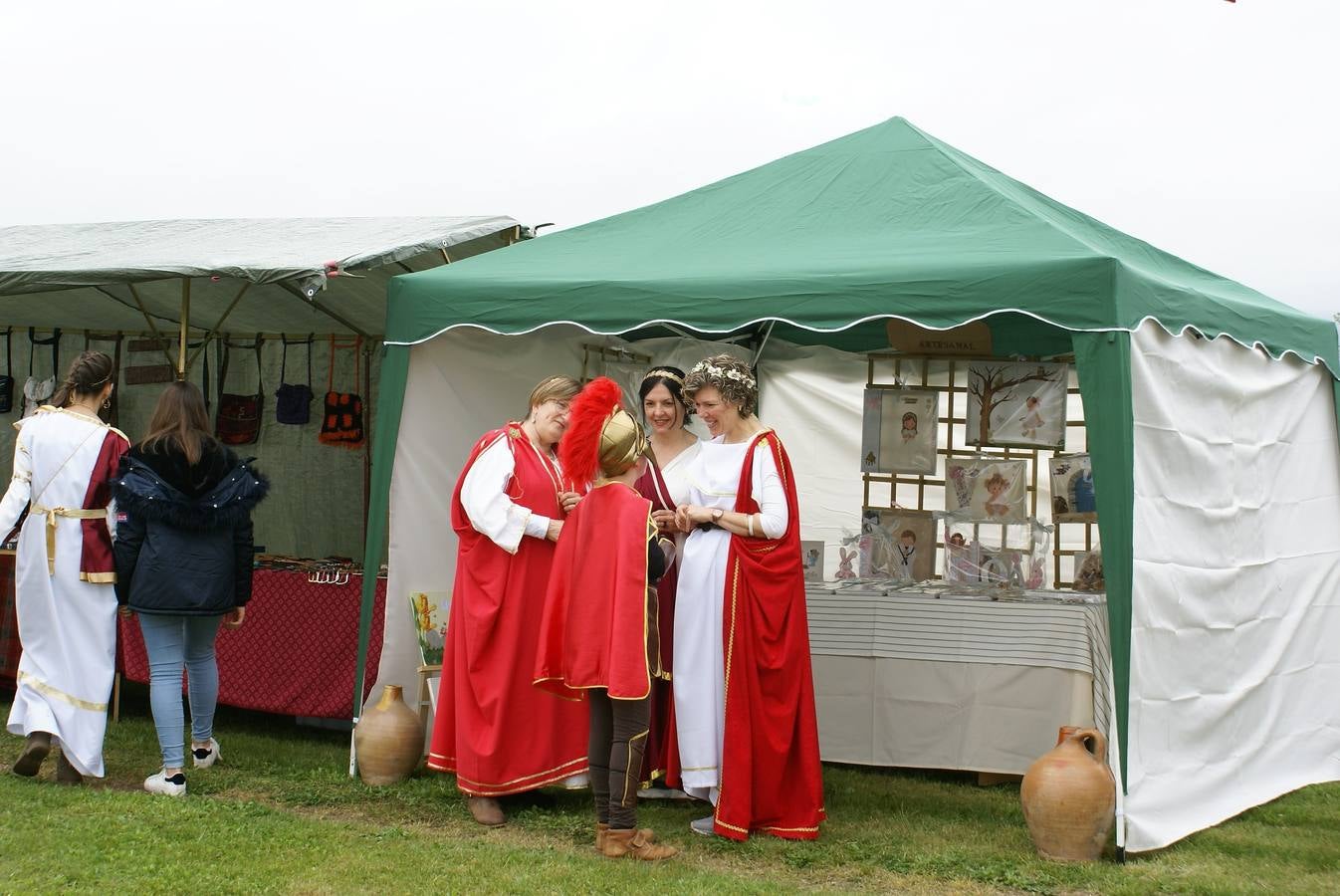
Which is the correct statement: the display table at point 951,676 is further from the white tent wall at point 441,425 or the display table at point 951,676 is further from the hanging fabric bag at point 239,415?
the hanging fabric bag at point 239,415

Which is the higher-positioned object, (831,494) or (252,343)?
(252,343)

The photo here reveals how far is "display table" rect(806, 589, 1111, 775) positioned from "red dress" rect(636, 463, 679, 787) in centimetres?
93

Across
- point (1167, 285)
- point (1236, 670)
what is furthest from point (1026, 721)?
point (1167, 285)

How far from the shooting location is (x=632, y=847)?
3.91 metres

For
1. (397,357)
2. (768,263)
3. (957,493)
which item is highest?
(768,263)

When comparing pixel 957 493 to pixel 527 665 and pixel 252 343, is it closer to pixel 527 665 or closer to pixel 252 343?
pixel 527 665

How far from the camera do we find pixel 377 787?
15.6ft

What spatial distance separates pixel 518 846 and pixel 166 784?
1.31 meters

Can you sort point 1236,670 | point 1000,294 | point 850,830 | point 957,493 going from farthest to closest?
point 957,493, point 1236,670, point 850,830, point 1000,294

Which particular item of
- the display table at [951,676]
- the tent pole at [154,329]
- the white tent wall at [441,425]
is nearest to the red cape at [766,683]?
the display table at [951,676]

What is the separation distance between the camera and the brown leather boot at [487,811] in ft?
14.4

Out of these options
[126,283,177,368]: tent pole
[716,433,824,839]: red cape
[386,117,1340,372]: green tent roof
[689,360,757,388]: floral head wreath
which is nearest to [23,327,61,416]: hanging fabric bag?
[126,283,177,368]: tent pole

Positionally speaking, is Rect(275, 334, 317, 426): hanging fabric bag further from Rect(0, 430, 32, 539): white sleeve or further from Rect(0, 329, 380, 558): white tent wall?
Rect(0, 430, 32, 539): white sleeve

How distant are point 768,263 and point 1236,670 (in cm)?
214
